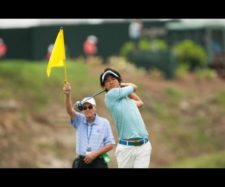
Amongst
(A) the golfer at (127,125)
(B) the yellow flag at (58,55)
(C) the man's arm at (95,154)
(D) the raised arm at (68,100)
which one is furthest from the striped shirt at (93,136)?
(B) the yellow flag at (58,55)

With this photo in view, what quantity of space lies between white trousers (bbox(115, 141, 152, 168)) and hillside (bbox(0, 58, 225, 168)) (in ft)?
40.1

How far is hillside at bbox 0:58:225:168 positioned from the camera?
25.3 m

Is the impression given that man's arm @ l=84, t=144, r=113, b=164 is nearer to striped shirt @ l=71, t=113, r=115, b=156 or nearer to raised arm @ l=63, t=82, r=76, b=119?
striped shirt @ l=71, t=113, r=115, b=156

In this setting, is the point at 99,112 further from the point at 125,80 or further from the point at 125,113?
the point at 125,113

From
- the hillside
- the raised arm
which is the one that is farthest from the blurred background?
the raised arm

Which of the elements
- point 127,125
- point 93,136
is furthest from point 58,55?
point 127,125

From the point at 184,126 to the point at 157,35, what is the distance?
4902 mm

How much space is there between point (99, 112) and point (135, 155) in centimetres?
1879

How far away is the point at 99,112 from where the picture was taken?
1088 inches

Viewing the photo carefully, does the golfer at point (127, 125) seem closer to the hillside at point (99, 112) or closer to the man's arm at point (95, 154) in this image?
the man's arm at point (95, 154)

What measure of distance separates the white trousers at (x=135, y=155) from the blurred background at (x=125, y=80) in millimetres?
14641

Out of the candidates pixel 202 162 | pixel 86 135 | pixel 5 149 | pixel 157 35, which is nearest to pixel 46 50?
pixel 157 35
